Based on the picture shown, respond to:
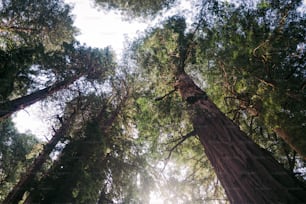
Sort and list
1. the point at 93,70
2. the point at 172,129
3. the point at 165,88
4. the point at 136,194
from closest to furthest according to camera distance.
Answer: the point at 172,129, the point at 165,88, the point at 136,194, the point at 93,70

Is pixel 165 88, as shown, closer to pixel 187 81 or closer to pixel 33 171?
pixel 187 81

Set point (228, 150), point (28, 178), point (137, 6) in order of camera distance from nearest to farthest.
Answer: point (228, 150) < point (28, 178) < point (137, 6)

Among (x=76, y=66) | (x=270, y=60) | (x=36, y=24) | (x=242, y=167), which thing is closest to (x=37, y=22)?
(x=36, y=24)

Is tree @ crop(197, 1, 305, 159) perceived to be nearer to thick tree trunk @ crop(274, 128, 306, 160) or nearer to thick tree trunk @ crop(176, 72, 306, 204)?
thick tree trunk @ crop(274, 128, 306, 160)

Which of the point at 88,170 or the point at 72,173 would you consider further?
the point at 88,170

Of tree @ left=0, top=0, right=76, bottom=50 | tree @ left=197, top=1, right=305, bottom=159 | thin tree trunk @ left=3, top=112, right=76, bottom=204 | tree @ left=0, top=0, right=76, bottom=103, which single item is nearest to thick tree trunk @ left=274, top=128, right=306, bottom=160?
tree @ left=197, top=1, right=305, bottom=159

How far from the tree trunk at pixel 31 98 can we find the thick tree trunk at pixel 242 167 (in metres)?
6.23

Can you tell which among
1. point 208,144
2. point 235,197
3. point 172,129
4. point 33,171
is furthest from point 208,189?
point 33,171

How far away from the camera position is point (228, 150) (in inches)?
152

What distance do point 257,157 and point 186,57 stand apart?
3876 mm

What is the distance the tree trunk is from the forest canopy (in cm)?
5

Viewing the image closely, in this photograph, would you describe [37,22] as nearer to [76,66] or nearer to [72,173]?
[76,66]

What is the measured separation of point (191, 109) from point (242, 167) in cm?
215

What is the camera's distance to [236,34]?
5.32 meters
